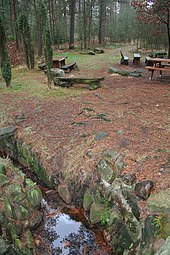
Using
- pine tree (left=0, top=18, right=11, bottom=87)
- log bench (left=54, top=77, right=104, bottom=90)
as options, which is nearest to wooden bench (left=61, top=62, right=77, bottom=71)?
log bench (left=54, top=77, right=104, bottom=90)

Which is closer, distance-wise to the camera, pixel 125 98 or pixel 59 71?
pixel 125 98

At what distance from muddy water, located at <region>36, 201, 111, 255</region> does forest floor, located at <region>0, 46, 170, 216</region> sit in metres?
0.88

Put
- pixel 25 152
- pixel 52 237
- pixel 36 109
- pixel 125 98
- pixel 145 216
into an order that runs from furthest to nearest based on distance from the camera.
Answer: pixel 125 98 < pixel 36 109 < pixel 25 152 < pixel 52 237 < pixel 145 216

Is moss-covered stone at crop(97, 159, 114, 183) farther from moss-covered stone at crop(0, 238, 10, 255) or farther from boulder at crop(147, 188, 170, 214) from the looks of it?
moss-covered stone at crop(0, 238, 10, 255)

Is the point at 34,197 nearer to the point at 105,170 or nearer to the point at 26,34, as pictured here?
the point at 105,170

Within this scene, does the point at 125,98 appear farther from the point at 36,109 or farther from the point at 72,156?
the point at 72,156

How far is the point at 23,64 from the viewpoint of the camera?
15.4m

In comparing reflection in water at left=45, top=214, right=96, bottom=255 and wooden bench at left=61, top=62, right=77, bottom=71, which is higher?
wooden bench at left=61, top=62, right=77, bottom=71

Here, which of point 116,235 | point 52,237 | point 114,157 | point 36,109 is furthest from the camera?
point 36,109

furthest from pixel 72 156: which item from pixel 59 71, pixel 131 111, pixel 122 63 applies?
pixel 122 63

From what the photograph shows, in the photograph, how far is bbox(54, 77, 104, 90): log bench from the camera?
33.3 feet

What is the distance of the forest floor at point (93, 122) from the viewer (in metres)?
5.06

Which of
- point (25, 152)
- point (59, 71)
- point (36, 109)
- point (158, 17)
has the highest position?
point (158, 17)

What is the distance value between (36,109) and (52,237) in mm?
4440
